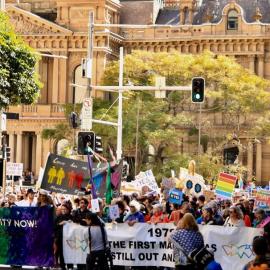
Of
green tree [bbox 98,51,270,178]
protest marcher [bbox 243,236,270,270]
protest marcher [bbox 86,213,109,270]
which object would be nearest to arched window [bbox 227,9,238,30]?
green tree [bbox 98,51,270,178]

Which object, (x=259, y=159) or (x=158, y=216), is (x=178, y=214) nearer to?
(x=158, y=216)

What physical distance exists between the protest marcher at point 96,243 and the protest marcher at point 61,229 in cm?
272

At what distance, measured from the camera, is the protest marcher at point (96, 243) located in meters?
23.6

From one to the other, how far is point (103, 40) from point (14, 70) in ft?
153

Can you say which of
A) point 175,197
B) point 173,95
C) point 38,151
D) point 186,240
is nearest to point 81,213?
point 175,197

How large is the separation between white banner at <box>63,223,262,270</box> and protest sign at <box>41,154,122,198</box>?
6.43 feet

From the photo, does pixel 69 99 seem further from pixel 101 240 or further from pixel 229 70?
pixel 101 240

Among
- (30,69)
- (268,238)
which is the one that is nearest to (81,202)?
(268,238)

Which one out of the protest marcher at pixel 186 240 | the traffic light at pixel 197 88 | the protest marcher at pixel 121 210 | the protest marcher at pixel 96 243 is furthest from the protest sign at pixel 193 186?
the protest marcher at pixel 186 240

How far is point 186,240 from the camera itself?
20.1 m

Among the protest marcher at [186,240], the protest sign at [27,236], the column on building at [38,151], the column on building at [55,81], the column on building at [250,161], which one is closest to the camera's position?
the protest marcher at [186,240]

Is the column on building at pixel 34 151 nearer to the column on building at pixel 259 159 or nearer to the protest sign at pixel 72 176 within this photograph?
the column on building at pixel 259 159

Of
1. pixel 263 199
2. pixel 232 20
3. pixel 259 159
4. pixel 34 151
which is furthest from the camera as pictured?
pixel 34 151

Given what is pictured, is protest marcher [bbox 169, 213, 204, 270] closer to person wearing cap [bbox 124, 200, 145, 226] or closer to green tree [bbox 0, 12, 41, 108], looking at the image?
person wearing cap [bbox 124, 200, 145, 226]
